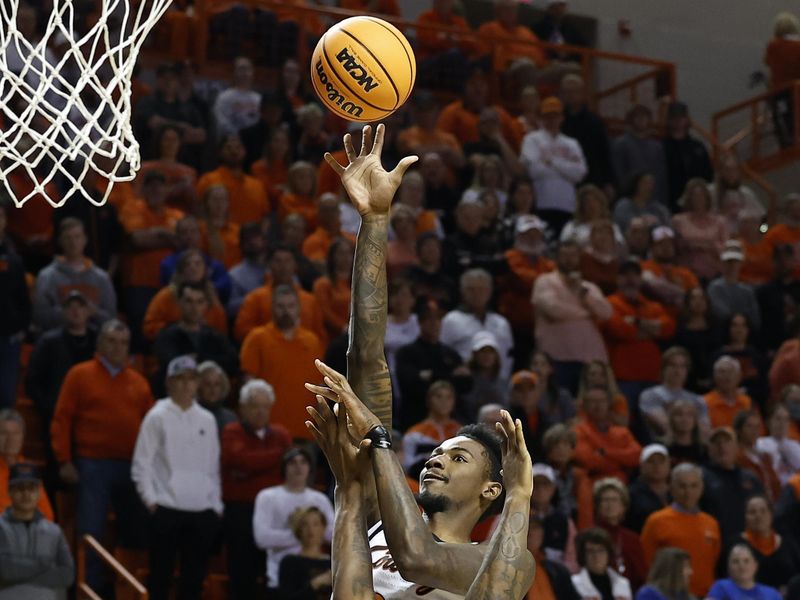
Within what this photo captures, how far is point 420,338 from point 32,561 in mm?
3536

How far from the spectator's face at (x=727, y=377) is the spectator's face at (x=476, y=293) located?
1942 millimetres

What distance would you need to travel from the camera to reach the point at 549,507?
990 centimetres

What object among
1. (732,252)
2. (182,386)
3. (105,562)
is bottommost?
(105,562)

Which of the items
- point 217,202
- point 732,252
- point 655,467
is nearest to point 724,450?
point 655,467

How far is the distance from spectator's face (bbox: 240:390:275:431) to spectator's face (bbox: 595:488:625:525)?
85.7 inches

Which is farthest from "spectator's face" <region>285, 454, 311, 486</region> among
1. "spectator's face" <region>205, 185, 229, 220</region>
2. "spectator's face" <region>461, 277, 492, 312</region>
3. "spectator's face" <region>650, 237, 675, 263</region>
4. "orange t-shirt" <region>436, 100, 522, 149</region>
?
"orange t-shirt" <region>436, 100, 522, 149</region>

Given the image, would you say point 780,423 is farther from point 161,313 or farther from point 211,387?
point 161,313

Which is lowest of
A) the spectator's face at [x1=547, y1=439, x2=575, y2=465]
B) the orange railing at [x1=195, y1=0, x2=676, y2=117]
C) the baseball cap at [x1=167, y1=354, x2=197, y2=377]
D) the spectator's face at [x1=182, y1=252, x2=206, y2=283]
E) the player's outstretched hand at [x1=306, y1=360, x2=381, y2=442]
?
the spectator's face at [x1=547, y1=439, x2=575, y2=465]

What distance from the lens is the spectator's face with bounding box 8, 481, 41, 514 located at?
332 inches

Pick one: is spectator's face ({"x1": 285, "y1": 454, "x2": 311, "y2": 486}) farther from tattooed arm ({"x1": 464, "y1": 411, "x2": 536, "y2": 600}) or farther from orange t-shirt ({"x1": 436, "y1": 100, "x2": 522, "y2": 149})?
orange t-shirt ({"x1": 436, "y1": 100, "x2": 522, "y2": 149})

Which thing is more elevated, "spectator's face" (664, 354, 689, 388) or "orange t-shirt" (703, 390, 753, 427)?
"spectator's face" (664, 354, 689, 388)

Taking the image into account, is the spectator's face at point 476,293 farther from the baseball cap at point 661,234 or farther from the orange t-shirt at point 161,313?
the baseball cap at point 661,234

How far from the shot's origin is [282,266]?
11.1 m

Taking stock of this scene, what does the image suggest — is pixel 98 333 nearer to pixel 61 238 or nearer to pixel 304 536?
pixel 61 238
